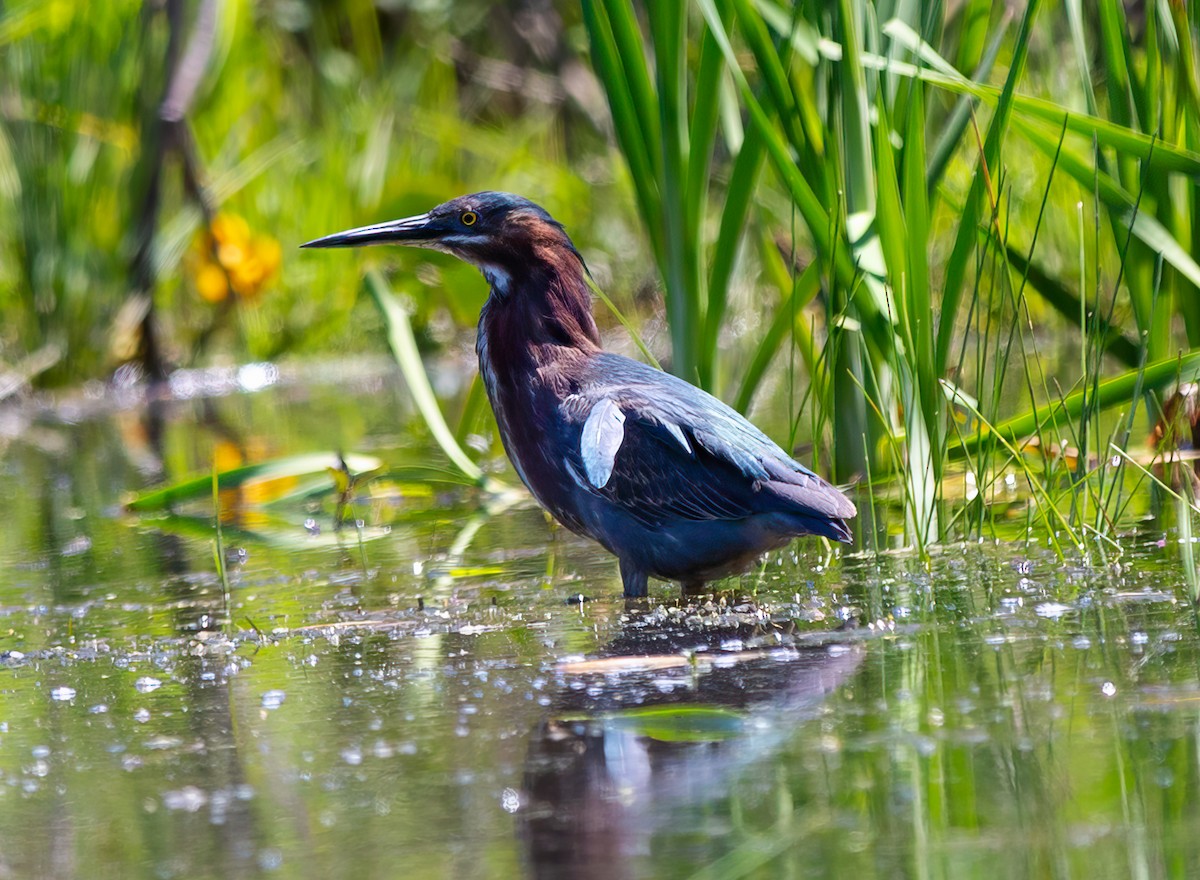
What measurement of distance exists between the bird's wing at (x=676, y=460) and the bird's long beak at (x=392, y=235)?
67 centimetres

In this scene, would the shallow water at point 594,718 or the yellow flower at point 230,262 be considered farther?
the yellow flower at point 230,262

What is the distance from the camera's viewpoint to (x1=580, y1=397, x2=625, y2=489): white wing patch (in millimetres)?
3520

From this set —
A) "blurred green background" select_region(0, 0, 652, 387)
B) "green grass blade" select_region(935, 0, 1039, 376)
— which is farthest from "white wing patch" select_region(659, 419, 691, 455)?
"blurred green background" select_region(0, 0, 652, 387)

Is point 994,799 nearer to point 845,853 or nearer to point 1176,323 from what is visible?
point 845,853

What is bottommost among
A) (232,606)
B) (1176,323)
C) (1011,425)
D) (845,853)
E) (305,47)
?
(845,853)

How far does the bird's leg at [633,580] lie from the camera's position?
3.69 meters

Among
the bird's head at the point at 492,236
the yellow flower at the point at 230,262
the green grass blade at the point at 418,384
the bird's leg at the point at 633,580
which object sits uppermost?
the yellow flower at the point at 230,262

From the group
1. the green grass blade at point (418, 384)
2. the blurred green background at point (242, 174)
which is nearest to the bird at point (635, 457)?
the green grass blade at point (418, 384)

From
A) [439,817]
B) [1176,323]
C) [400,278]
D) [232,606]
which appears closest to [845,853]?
[439,817]

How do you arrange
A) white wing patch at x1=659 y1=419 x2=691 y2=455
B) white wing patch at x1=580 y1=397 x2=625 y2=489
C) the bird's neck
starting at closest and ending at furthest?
white wing patch at x1=580 y1=397 x2=625 y2=489, white wing patch at x1=659 y1=419 x2=691 y2=455, the bird's neck

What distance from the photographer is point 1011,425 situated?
384 centimetres

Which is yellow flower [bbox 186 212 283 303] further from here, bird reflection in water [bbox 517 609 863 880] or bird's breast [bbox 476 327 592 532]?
bird reflection in water [bbox 517 609 863 880]

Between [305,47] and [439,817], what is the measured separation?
1244 centimetres

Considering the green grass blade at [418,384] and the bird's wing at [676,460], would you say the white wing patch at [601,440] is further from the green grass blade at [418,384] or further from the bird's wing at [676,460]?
the green grass blade at [418,384]
